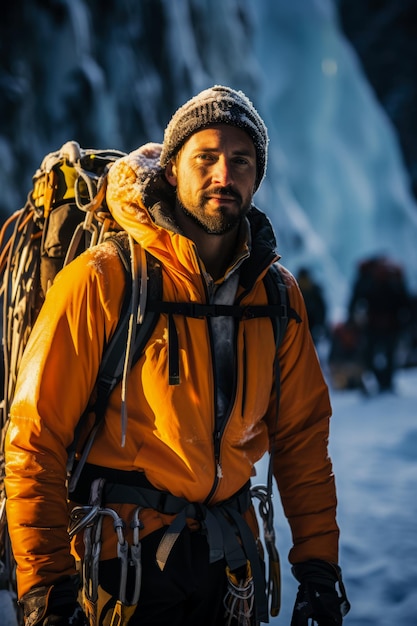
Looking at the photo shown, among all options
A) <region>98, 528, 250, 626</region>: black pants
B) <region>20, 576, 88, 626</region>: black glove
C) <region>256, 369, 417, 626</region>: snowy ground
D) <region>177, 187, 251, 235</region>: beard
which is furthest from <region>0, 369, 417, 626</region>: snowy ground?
<region>177, 187, 251, 235</region>: beard

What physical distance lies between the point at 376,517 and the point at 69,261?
3.02 meters

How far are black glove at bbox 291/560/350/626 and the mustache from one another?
1132mm

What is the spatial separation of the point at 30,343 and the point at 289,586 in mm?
2210

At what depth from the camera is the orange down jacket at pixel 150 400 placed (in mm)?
1559

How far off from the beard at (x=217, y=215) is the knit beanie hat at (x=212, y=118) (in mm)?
208

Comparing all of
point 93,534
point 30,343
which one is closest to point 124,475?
point 93,534

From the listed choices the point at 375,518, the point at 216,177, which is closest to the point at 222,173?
the point at 216,177

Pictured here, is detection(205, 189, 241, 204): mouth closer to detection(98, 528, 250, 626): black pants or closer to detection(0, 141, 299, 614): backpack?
detection(0, 141, 299, 614): backpack

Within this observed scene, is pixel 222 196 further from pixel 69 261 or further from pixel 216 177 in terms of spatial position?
pixel 69 261

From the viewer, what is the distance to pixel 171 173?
6.48ft

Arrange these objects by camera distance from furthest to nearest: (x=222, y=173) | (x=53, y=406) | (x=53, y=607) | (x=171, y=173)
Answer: (x=171, y=173)
(x=222, y=173)
(x=53, y=406)
(x=53, y=607)

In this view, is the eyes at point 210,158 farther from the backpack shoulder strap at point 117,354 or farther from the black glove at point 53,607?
the black glove at point 53,607

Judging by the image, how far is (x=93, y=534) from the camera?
168 cm

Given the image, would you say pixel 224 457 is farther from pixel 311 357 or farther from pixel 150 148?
pixel 150 148
